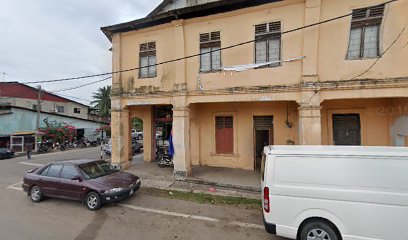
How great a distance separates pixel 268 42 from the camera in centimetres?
808

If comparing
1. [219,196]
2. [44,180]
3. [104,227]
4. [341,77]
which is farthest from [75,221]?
[341,77]

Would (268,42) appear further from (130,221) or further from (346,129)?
(130,221)

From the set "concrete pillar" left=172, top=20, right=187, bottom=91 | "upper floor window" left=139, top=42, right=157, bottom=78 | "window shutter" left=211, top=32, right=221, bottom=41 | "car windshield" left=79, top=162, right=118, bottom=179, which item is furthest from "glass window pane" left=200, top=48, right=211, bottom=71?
"car windshield" left=79, top=162, right=118, bottom=179

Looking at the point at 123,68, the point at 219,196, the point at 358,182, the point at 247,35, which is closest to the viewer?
the point at 358,182

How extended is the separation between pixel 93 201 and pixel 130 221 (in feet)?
5.15

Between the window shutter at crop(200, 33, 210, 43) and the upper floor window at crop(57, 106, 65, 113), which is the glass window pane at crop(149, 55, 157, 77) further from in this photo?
the upper floor window at crop(57, 106, 65, 113)

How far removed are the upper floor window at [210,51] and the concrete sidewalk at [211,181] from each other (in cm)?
472

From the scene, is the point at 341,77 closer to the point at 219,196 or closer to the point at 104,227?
the point at 219,196

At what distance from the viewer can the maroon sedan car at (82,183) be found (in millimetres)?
6094

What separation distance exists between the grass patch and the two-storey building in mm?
1555

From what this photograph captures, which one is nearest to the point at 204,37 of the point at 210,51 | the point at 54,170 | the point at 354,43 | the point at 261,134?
the point at 210,51

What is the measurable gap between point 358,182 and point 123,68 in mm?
10303

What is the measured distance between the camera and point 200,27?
29.1 feet

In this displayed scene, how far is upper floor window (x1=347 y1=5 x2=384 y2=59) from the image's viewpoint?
22.5 ft
